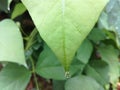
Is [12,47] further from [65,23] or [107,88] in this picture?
[107,88]

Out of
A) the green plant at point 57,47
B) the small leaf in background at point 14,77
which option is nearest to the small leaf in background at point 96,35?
the green plant at point 57,47

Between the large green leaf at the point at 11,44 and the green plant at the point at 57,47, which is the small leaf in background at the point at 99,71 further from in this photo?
the large green leaf at the point at 11,44

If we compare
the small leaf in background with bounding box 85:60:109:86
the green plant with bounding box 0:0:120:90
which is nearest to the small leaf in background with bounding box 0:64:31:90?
the green plant with bounding box 0:0:120:90

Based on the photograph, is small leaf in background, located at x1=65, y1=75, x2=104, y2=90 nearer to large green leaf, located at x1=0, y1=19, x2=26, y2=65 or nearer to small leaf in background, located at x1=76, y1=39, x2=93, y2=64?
small leaf in background, located at x1=76, y1=39, x2=93, y2=64

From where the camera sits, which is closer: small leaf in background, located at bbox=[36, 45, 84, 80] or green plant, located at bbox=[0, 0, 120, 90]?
green plant, located at bbox=[0, 0, 120, 90]

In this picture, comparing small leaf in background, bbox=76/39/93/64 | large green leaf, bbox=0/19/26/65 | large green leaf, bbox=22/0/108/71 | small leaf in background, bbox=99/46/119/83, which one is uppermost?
large green leaf, bbox=22/0/108/71

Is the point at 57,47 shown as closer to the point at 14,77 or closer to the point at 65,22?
the point at 65,22

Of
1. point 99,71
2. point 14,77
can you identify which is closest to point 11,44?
point 14,77
